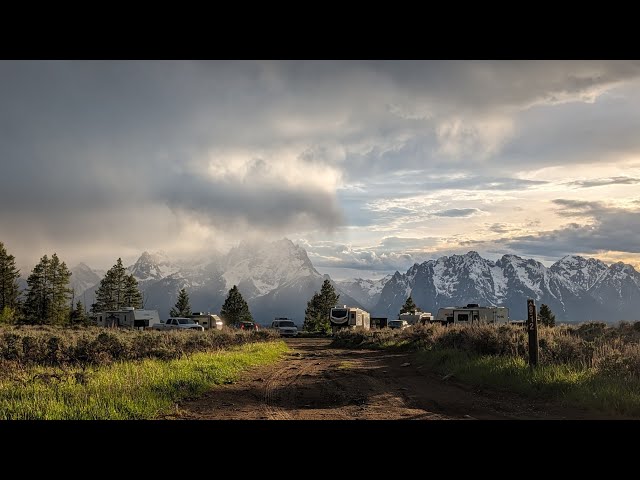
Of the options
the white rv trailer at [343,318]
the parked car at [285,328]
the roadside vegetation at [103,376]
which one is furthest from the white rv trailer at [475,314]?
the roadside vegetation at [103,376]

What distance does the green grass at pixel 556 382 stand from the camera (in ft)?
34.1

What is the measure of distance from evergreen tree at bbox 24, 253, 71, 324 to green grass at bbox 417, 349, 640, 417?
70.9 meters

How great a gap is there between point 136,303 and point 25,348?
7149 centimetres

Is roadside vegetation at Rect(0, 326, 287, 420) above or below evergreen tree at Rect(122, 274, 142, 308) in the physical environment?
below

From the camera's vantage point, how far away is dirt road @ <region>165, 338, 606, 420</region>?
33.5ft

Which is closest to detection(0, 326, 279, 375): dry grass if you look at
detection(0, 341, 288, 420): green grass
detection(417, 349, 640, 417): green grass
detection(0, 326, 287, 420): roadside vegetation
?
detection(0, 326, 287, 420): roadside vegetation

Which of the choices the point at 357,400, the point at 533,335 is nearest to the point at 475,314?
the point at 533,335

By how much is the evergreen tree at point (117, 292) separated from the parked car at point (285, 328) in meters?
37.3

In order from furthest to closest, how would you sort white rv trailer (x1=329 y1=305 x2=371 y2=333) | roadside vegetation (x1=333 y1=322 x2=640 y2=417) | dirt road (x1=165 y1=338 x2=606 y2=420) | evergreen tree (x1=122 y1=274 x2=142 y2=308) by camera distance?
evergreen tree (x1=122 y1=274 x2=142 y2=308) < white rv trailer (x1=329 y1=305 x2=371 y2=333) < roadside vegetation (x1=333 y1=322 x2=640 y2=417) < dirt road (x1=165 y1=338 x2=606 y2=420)

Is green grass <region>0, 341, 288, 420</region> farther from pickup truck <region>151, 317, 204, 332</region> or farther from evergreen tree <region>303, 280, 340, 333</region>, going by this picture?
evergreen tree <region>303, 280, 340, 333</region>

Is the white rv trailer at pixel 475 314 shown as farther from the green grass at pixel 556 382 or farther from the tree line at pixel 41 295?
the tree line at pixel 41 295
